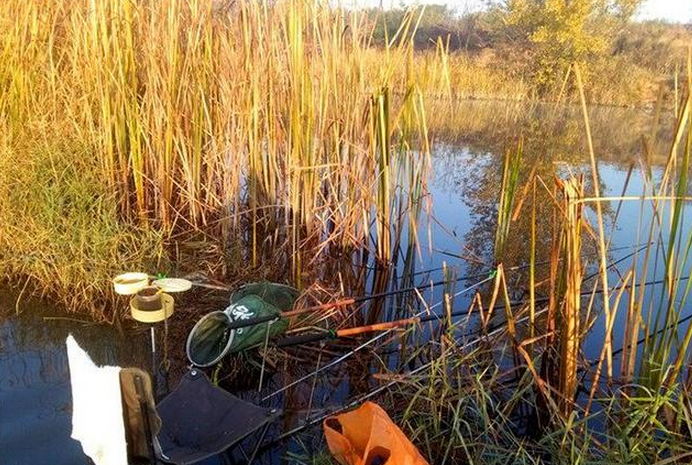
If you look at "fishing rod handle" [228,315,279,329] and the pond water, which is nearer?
the pond water

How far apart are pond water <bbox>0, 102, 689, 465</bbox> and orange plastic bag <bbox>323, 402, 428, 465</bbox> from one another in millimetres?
368

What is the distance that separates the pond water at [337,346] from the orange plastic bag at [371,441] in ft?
1.21

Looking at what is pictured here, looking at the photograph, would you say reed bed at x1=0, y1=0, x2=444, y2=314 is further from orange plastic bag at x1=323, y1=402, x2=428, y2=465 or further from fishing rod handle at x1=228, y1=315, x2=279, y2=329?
orange plastic bag at x1=323, y1=402, x2=428, y2=465

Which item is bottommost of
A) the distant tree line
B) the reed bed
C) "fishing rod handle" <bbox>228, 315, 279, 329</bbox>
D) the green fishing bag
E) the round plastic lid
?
the green fishing bag

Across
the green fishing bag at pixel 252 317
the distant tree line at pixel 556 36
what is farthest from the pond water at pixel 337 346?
the distant tree line at pixel 556 36

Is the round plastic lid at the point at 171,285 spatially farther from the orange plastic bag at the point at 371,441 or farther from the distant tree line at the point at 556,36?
the distant tree line at the point at 556,36

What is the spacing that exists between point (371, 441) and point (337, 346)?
1.46m

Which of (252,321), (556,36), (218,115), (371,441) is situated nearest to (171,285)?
(252,321)

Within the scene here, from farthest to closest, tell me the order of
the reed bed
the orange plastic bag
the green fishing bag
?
the reed bed < the green fishing bag < the orange plastic bag

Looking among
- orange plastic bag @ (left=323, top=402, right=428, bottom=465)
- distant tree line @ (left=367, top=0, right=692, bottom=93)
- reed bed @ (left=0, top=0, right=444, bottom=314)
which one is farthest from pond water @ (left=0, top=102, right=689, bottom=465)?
distant tree line @ (left=367, top=0, right=692, bottom=93)

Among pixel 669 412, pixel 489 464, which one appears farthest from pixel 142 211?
Result: pixel 669 412

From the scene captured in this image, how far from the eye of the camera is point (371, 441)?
67.1 inches

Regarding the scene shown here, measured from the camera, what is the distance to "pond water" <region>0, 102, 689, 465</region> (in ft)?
7.53

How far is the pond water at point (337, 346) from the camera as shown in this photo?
229 centimetres
